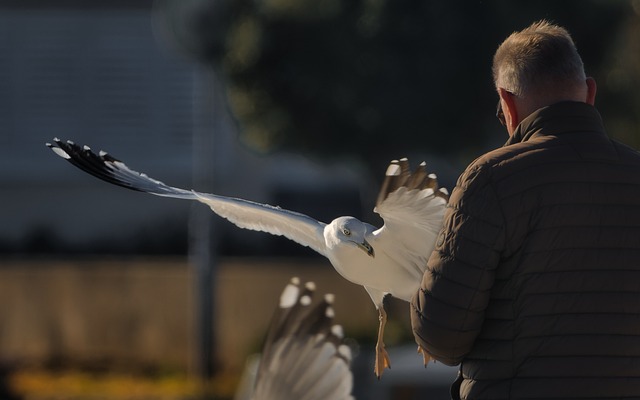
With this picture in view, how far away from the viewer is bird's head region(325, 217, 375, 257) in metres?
3.18

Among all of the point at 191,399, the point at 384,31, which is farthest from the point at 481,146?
the point at 191,399

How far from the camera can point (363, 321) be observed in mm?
11820

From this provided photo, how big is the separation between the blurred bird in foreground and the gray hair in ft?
6.08

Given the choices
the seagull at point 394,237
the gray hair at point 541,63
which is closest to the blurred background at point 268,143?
the seagull at point 394,237

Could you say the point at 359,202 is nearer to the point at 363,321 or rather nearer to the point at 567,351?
the point at 363,321

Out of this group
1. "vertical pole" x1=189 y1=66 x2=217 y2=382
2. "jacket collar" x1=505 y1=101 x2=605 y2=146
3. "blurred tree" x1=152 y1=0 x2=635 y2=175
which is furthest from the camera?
"vertical pole" x1=189 y1=66 x2=217 y2=382

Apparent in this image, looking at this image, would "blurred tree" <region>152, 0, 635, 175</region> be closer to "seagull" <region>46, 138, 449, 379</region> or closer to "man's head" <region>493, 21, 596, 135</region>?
"seagull" <region>46, 138, 449, 379</region>

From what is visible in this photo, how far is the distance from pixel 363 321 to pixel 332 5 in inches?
110

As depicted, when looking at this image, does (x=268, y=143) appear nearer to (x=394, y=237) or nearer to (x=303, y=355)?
(x=303, y=355)

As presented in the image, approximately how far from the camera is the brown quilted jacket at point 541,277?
253 cm

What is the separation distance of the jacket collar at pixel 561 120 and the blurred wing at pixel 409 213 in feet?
1.69

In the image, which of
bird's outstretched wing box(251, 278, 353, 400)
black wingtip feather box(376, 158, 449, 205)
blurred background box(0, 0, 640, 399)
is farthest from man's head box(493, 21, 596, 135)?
blurred background box(0, 0, 640, 399)

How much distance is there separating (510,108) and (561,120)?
0.42 feet

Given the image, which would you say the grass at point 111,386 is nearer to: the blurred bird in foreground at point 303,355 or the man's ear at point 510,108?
the blurred bird in foreground at point 303,355
